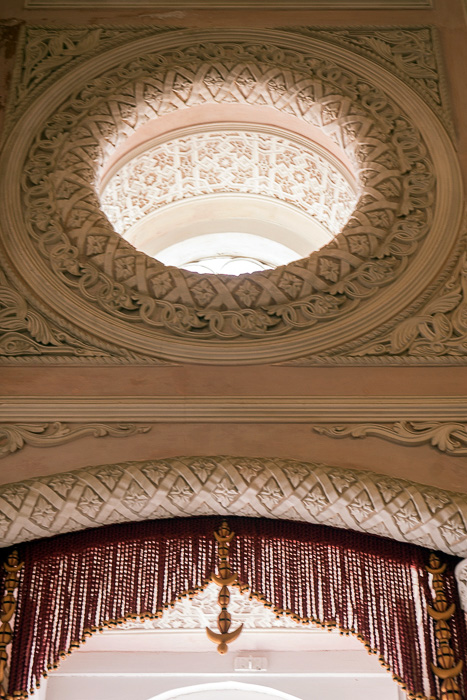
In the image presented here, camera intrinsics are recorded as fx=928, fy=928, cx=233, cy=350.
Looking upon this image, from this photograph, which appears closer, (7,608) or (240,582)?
(7,608)

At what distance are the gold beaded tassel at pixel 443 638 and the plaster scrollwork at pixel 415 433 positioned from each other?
0.43 metres

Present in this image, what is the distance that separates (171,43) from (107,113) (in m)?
0.64

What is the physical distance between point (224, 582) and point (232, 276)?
139cm

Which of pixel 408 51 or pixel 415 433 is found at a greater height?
pixel 408 51

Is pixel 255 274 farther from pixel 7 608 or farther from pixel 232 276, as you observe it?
pixel 7 608

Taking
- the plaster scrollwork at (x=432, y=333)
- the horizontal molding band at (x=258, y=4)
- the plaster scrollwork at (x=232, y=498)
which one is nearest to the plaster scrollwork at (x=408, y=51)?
the horizontal molding band at (x=258, y=4)

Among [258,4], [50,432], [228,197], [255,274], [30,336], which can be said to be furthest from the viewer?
[228,197]

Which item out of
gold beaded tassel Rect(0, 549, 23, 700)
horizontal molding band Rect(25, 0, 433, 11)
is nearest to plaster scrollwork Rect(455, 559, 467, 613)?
gold beaded tassel Rect(0, 549, 23, 700)

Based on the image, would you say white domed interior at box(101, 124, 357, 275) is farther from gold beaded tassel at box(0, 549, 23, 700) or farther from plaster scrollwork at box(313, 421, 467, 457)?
gold beaded tassel at box(0, 549, 23, 700)

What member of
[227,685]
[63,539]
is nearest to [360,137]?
[63,539]

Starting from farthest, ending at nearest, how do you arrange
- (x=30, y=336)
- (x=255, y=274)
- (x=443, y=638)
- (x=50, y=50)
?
(x=50, y=50) → (x=255, y=274) → (x=30, y=336) → (x=443, y=638)

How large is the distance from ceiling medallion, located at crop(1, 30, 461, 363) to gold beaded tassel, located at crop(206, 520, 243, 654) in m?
0.77

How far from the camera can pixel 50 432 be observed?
12.2 feet

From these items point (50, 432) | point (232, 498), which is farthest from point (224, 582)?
point (50, 432)
